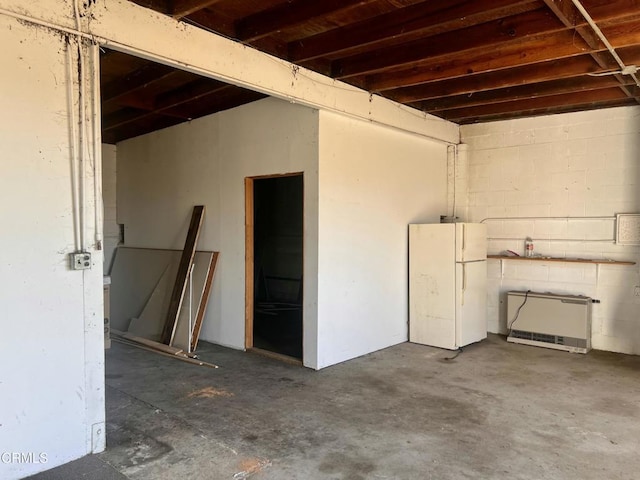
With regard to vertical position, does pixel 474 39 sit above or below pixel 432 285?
above

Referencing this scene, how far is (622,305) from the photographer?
515 centimetres

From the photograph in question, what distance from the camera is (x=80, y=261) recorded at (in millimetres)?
2686

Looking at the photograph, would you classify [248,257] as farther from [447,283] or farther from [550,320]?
[550,320]

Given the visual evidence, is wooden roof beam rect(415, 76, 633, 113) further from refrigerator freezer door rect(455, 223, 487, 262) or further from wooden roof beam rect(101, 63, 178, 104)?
wooden roof beam rect(101, 63, 178, 104)

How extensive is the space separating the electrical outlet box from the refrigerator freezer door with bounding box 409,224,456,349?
3.74 m

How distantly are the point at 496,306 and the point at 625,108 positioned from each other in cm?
271

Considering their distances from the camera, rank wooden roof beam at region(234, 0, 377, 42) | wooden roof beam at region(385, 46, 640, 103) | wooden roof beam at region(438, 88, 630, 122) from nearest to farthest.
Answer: wooden roof beam at region(234, 0, 377, 42)
wooden roof beam at region(385, 46, 640, 103)
wooden roof beam at region(438, 88, 630, 122)

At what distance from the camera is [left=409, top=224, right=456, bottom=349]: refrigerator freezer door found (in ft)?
17.1

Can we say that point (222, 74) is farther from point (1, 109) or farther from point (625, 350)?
point (625, 350)

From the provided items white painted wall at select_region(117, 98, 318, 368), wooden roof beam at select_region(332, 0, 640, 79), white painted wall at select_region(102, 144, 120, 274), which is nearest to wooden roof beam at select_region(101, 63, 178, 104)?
white painted wall at select_region(117, 98, 318, 368)

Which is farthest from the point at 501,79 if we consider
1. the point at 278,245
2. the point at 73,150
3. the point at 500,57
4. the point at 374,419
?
the point at 278,245

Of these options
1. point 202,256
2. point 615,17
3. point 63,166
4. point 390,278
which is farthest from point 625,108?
point 63,166

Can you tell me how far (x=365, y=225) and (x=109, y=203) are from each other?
4.09 metres

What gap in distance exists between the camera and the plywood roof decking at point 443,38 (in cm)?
313
